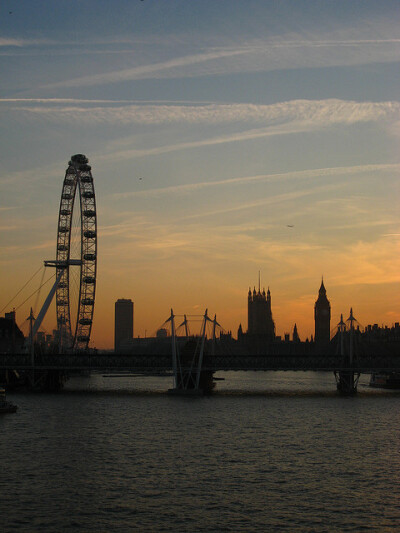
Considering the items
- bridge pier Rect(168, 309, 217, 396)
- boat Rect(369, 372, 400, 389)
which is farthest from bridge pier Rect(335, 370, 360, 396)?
boat Rect(369, 372, 400, 389)

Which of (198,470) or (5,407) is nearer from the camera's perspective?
(198,470)

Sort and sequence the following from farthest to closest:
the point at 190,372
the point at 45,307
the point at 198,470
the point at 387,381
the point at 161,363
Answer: the point at 387,381, the point at 45,307, the point at 161,363, the point at 190,372, the point at 198,470

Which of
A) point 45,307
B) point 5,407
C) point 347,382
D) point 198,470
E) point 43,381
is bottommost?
point 198,470

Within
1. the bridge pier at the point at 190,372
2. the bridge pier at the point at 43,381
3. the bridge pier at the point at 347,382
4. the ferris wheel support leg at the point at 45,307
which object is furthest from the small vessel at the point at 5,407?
the bridge pier at the point at 347,382

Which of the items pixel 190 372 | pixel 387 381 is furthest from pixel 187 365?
pixel 387 381

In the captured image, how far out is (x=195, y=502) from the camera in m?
35.5

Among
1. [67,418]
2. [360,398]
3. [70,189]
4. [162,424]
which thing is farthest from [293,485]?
[70,189]

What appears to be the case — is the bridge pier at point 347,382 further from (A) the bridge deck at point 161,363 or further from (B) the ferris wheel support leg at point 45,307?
(B) the ferris wheel support leg at point 45,307

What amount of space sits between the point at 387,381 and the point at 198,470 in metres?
99.9

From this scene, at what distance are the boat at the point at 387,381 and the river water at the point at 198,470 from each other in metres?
60.0

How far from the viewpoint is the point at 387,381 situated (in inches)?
5399

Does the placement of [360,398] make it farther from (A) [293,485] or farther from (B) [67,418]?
(A) [293,485]

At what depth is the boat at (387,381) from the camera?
134 meters

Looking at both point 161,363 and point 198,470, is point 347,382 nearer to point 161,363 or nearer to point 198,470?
point 161,363
